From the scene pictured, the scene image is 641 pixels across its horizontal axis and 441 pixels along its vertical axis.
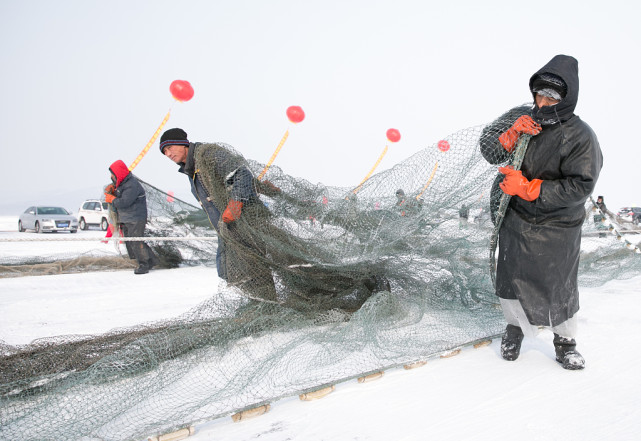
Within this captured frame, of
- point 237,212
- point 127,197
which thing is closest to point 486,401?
point 237,212

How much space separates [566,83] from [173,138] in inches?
107

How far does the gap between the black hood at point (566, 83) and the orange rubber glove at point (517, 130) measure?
0.23ft

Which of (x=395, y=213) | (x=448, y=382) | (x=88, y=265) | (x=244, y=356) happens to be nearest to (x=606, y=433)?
(x=448, y=382)

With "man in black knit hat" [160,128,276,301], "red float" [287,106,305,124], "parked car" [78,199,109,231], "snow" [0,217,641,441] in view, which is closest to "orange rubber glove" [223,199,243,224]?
"man in black knit hat" [160,128,276,301]

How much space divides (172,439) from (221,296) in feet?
4.27

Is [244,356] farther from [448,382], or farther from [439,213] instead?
[439,213]

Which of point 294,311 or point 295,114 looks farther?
point 295,114

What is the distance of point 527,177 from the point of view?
7.91 feet

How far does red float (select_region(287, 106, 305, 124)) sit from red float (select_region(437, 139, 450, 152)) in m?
5.70

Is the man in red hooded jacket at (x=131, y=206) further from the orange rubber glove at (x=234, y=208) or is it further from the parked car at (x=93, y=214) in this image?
the parked car at (x=93, y=214)

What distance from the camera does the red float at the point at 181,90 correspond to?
7.27 m

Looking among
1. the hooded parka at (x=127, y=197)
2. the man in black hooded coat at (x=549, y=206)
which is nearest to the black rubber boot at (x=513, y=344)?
the man in black hooded coat at (x=549, y=206)

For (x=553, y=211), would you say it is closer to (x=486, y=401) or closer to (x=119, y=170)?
(x=486, y=401)

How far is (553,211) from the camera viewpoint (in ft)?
7.48
